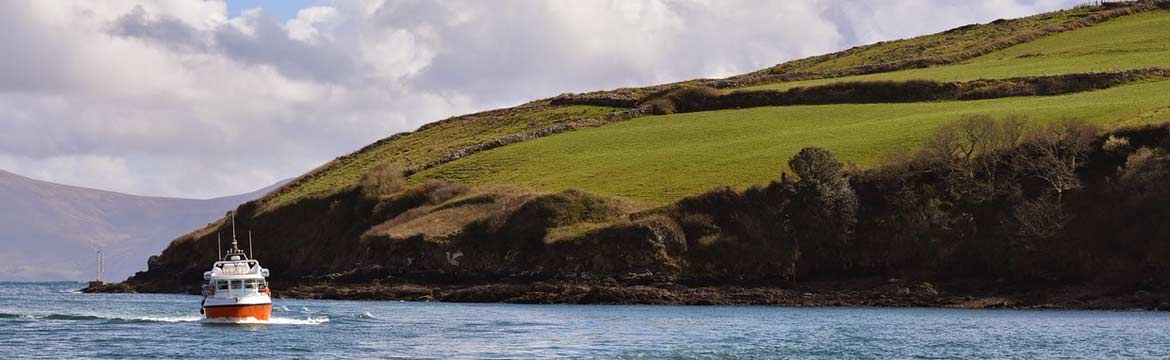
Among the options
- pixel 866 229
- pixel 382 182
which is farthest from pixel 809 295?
pixel 382 182

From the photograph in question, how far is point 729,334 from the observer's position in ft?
234

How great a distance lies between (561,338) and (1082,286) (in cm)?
4222

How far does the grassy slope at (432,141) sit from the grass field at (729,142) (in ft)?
34.3

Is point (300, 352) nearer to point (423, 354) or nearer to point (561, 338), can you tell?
point (423, 354)

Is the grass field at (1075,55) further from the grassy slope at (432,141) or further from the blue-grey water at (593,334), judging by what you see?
the blue-grey water at (593,334)

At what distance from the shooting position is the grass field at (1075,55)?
14588 cm

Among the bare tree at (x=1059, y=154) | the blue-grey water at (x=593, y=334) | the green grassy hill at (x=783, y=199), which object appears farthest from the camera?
the bare tree at (x=1059, y=154)

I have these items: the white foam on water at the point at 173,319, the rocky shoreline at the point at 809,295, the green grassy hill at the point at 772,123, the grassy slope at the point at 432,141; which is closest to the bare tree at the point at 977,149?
the green grassy hill at the point at 772,123

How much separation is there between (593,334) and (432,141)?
106 meters

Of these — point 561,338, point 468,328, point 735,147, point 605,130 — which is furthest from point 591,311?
point 605,130

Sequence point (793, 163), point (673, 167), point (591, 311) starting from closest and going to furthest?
1. point (591, 311)
2. point (793, 163)
3. point (673, 167)

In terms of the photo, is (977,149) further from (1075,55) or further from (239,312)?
(239,312)

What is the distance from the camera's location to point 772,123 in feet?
473

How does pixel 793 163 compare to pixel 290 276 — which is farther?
pixel 290 276
